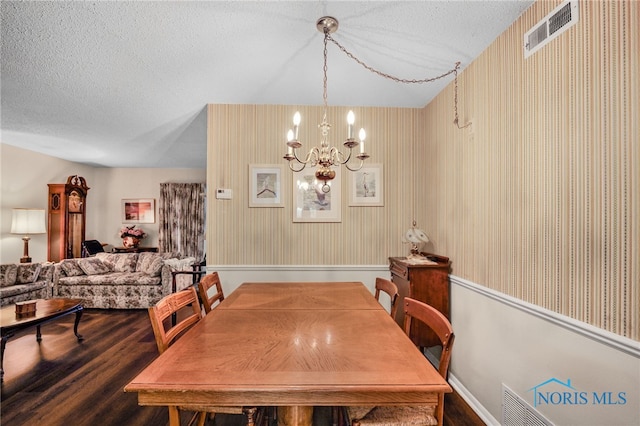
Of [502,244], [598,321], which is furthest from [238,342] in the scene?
[502,244]

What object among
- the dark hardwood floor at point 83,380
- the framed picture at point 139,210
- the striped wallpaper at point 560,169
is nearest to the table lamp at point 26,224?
the dark hardwood floor at point 83,380

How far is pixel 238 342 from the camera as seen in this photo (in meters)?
1.24

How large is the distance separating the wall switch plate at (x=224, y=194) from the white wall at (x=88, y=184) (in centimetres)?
441

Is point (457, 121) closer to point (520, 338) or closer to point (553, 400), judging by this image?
point (520, 338)

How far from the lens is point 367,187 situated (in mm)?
3156

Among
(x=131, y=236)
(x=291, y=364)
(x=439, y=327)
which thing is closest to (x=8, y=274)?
(x=131, y=236)

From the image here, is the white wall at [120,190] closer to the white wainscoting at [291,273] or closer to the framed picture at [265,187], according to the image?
the framed picture at [265,187]

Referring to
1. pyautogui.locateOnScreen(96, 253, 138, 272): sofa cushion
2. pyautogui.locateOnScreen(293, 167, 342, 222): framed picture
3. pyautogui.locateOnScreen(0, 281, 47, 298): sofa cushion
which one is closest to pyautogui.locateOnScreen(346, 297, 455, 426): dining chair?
pyautogui.locateOnScreen(293, 167, 342, 222): framed picture

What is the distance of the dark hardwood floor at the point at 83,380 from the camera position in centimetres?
197

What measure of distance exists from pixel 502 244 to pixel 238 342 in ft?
5.62

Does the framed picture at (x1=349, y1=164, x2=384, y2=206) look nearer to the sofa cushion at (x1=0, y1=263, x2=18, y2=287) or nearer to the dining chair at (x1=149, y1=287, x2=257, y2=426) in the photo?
the dining chair at (x1=149, y1=287, x2=257, y2=426)

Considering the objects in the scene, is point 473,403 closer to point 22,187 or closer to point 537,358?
point 537,358

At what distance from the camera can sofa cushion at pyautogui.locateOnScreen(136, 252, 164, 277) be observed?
4637 mm

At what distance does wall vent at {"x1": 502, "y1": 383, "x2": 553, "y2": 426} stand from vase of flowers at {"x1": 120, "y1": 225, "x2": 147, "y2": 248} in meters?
7.44
